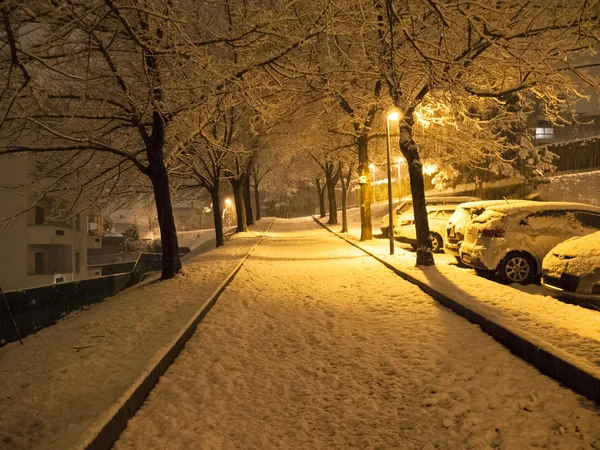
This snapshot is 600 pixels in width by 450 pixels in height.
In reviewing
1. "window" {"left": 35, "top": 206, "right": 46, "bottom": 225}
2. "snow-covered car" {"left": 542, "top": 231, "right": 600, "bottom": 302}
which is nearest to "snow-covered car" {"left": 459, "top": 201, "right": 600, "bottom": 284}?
"snow-covered car" {"left": 542, "top": 231, "right": 600, "bottom": 302}

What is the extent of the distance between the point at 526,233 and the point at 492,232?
2.33ft

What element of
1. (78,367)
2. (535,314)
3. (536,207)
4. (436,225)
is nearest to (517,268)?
(536,207)


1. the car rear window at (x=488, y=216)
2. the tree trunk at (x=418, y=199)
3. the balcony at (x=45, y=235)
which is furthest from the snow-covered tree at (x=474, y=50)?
the balcony at (x=45, y=235)

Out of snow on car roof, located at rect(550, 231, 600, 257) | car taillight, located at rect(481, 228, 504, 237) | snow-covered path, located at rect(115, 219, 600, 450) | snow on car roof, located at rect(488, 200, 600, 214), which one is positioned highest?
snow on car roof, located at rect(488, 200, 600, 214)

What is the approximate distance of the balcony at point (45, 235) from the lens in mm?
27078

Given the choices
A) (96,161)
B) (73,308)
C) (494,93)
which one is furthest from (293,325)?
(96,161)

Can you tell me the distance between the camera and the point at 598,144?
23.8 meters

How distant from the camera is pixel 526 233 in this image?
9.59 metres

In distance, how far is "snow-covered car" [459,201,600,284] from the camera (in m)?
9.54

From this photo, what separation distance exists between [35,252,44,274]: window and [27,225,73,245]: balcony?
1706 millimetres

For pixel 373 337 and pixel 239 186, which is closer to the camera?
pixel 373 337

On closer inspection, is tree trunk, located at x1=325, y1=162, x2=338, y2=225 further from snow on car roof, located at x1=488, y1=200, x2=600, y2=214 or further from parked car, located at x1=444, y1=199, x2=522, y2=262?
snow on car roof, located at x1=488, y1=200, x2=600, y2=214

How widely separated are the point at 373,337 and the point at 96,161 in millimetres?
11104

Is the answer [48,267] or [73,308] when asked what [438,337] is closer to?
[73,308]
